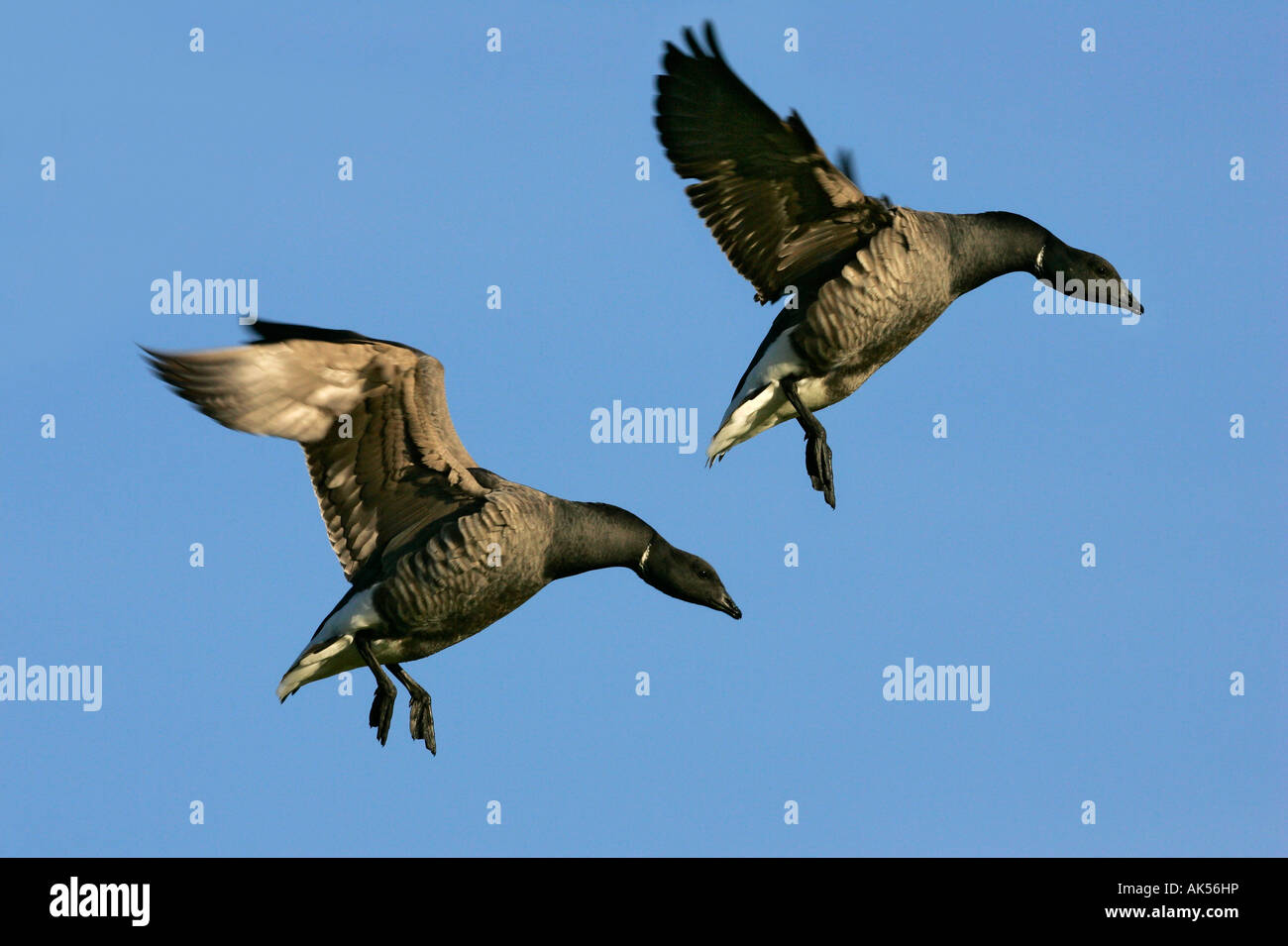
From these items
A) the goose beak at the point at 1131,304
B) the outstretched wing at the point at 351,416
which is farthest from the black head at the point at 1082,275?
the outstretched wing at the point at 351,416

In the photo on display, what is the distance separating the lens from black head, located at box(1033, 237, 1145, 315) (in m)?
22.4

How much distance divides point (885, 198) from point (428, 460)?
18.2 feet

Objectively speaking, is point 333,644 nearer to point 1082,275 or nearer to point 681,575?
point 681,575

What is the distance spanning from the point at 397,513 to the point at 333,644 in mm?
1427

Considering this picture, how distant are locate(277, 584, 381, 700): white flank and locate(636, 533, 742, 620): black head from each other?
9.31 feet

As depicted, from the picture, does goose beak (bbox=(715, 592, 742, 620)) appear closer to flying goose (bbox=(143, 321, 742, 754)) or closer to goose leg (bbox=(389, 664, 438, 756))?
flying goose (bbox=(143, 321, 742, 754))

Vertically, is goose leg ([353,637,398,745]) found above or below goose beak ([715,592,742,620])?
below

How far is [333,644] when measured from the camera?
781 inches

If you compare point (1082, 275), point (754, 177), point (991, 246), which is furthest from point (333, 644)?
point (1082, 275)

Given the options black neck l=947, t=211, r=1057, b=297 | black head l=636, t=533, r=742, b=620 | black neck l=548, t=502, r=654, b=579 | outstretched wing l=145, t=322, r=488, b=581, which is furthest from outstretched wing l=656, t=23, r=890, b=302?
outstretched wing l=145, t=322, r=488, b=581

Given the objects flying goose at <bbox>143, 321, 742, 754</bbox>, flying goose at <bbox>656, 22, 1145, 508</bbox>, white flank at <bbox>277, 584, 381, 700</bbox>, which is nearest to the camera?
flying goose at <bbox>143, 321, 742, 754</bbox>

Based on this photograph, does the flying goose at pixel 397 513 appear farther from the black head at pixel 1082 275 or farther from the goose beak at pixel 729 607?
the black head at pixel 1082 275

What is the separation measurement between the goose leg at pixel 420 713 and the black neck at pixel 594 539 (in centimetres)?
173

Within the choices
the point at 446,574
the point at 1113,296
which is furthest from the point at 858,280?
the point at 446,574
